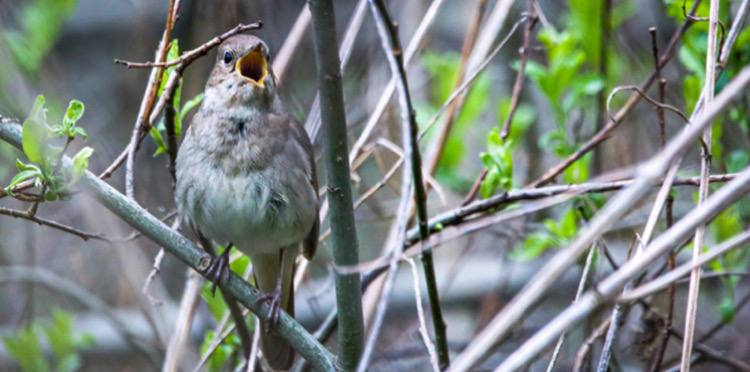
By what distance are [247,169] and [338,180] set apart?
36.6 inches

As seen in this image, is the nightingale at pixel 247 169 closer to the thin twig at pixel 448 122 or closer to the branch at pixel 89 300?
the thin twig at pixel 448 122

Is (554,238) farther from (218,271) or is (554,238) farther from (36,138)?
(36,138)

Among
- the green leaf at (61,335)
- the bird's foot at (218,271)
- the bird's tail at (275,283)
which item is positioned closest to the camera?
the bird's foot at (218,271)

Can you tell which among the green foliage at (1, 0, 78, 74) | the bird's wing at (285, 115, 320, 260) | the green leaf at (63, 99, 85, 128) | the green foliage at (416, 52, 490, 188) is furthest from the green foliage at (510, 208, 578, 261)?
the green foliage at (1, 0, 78, 74)

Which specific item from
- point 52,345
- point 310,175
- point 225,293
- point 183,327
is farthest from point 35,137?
point 52,345

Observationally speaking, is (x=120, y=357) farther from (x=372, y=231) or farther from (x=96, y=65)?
(x=96, y=65)

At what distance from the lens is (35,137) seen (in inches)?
78.8

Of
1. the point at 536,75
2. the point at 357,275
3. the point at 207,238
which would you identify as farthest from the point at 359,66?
the point at 357,275

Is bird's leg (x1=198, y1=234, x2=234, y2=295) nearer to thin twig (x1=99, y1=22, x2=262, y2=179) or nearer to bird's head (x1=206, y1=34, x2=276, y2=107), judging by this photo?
thin twig (x1=99, y1=22, x2=262, y2=179)

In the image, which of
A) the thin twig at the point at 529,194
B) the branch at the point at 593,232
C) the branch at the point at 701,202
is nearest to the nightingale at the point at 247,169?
the thin twig at the point at 529,194

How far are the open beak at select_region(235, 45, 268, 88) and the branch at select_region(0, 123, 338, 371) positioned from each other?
2.23ft

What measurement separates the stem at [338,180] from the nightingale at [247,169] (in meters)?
0.65

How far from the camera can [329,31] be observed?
1.83m

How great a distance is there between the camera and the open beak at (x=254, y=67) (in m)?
2.94
